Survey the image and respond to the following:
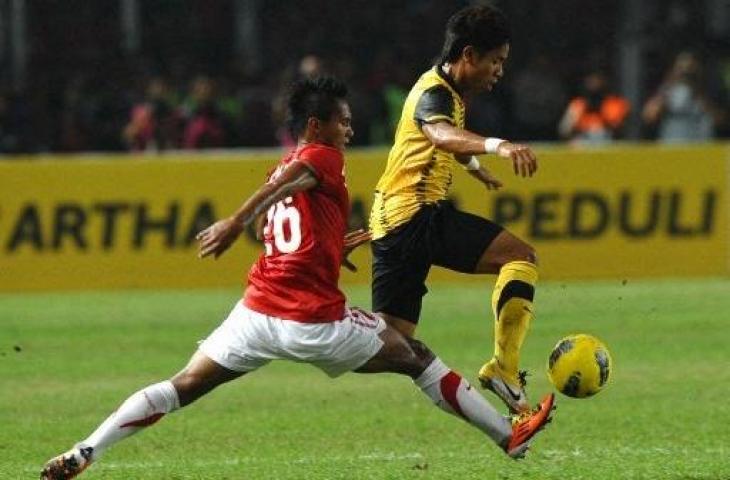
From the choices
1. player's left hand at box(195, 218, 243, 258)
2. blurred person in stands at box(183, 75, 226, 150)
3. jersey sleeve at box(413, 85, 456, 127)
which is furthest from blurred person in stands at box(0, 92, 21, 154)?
player's left hand at box(195, 218, 243, 258)

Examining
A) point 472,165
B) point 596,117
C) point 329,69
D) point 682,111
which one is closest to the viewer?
point 472,165

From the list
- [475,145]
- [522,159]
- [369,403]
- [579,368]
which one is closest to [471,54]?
[475,145]

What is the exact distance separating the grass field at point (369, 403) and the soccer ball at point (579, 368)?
340 mm

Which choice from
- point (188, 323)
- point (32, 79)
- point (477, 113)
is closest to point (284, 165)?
point (188, 323)

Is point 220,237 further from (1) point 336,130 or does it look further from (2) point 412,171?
(2) point 412,171

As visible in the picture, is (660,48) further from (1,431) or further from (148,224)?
(1,431)

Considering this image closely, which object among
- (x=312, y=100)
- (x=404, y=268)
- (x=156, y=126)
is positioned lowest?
(x=156, y=126)

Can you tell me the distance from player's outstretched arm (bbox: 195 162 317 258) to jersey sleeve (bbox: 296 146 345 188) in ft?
0.10

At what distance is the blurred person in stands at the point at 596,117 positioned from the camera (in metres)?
24.9

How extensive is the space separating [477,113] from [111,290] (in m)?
6.58

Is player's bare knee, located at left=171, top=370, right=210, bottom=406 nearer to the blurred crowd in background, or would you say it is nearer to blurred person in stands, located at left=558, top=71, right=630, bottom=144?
the blurred crowd in background

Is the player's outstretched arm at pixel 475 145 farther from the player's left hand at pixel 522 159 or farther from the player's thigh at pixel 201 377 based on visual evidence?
the player's thigh at pixel 201 377

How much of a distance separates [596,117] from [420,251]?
1521 centimetres

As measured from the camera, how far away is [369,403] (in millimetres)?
12508
